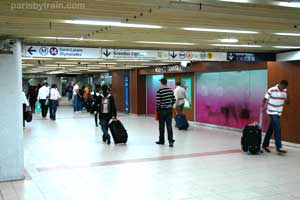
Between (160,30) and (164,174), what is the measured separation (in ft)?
7.72

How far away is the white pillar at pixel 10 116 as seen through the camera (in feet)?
18.4

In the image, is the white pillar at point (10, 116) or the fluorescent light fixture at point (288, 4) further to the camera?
the white pillar at point (10, 116)

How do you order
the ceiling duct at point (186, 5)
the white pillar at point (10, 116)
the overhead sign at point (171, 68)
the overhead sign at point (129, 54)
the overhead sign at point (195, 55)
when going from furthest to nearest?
the overhead sign at point (171, 68) < the overhead sign at point (195, 55) < the overhead sign at point (129, 54) < the white pillar at point (10, 116) < the ceiling duct at point (186, 5)

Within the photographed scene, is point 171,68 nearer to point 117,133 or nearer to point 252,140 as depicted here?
point 117,133

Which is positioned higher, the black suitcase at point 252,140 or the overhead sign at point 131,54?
the overhead sign at point 131,54

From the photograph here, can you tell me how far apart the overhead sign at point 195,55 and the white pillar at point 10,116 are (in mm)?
4032

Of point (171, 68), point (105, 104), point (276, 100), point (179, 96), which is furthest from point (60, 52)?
point (171, 68)

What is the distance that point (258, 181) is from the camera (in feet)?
18.4

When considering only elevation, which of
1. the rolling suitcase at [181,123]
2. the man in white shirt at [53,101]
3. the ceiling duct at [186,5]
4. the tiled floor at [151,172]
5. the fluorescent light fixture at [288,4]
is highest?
the ceiling duct at [186,5]

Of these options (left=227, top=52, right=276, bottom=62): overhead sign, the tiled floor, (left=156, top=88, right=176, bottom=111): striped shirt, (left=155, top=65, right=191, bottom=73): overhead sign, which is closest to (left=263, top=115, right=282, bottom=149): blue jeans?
the tiled floor

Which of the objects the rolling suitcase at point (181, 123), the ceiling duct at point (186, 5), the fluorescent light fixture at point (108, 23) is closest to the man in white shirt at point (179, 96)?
the rolling suitcase at point (181, 123)

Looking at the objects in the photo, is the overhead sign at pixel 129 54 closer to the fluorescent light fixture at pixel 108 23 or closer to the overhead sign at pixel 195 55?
the overhead sign at pixel 195 55

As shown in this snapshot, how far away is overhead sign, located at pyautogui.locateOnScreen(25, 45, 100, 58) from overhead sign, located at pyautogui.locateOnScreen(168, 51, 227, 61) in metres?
1.92

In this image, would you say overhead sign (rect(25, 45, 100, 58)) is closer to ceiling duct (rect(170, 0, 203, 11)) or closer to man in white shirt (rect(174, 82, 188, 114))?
ceiling duct (rect(170, 0, 203, 11))
